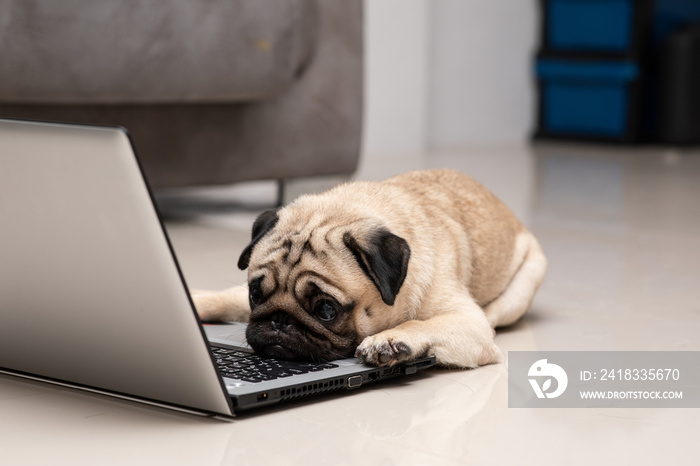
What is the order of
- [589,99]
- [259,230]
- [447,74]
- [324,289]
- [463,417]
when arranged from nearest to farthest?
1. [463,417]
2. [324,289]
3. [259,230]
4. [447,74]
5. [589,99]

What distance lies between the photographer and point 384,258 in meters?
1.55

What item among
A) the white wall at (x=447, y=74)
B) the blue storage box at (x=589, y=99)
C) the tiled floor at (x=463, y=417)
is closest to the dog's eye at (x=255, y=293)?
the tiled floor at (x=463, y=417)

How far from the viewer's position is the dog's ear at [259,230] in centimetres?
168

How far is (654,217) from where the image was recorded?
3719mm

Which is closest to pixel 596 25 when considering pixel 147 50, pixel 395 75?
pixel 395 75

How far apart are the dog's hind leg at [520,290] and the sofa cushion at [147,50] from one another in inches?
55.2

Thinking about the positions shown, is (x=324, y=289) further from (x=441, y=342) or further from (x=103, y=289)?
(x=103, y=289)

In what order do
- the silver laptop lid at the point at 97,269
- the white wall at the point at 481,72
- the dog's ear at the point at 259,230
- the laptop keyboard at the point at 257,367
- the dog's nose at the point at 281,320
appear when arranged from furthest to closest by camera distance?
1. the white wall at the point at 481,72
2. the dog's ear at the point at 259,230
3. the dog's nose at the point at 281,320
4. the laptop keyboard at the point at 257,367
5. the silver laptop lid at the point at 97,269

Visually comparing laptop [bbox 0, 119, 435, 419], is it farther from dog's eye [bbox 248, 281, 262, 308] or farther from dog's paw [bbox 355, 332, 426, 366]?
dog's eye [bbox 248, 281, 262, 308]

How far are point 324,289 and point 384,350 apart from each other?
14cm

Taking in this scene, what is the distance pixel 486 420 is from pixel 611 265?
149 cm

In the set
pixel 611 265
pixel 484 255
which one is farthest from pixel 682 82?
pixel 484 255

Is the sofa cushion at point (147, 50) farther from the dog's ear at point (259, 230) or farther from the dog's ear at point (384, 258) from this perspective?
the dog's ear at point (384, 258)

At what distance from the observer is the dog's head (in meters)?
1.53
